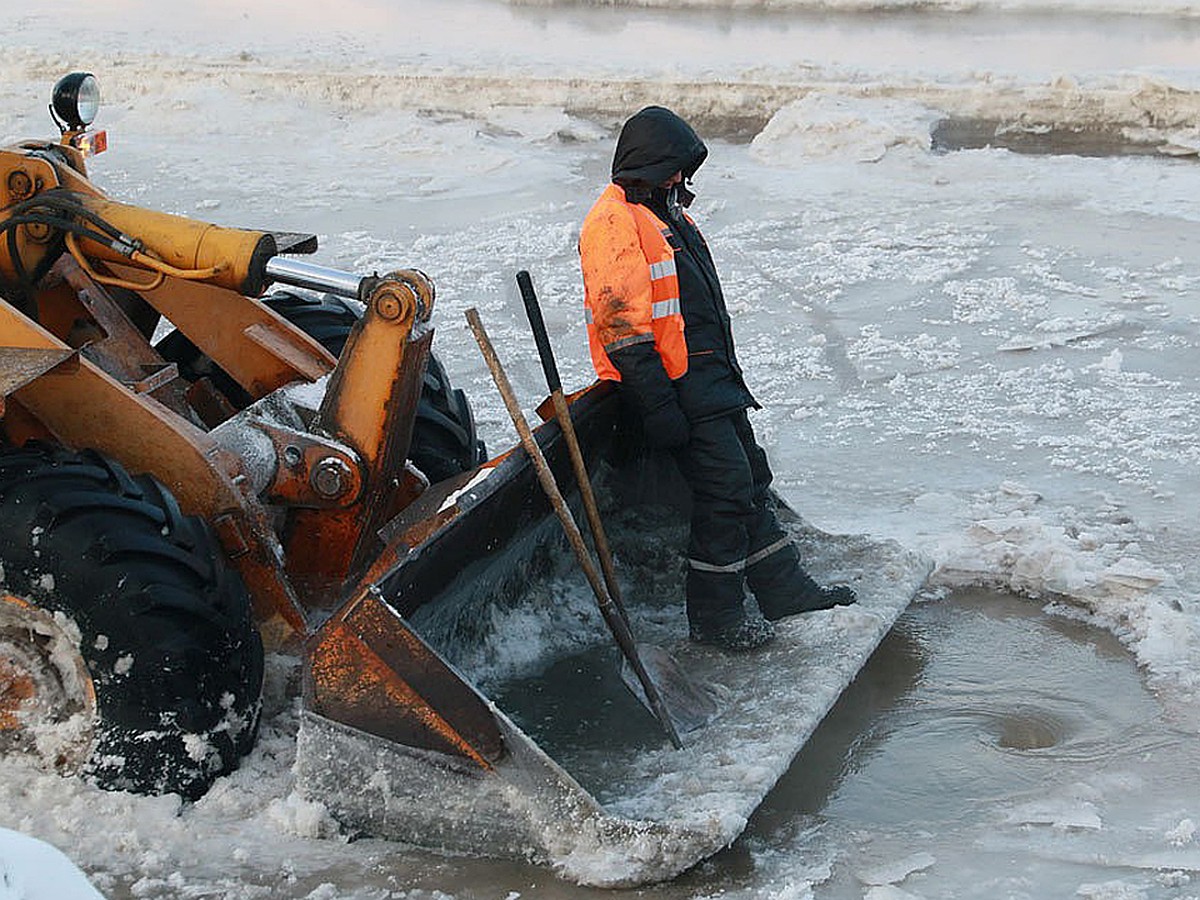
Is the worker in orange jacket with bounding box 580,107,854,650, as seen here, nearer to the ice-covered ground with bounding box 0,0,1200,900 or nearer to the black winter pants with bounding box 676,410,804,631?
the black winter pants with bounding box 676,410,804,631

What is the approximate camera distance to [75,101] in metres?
5.46

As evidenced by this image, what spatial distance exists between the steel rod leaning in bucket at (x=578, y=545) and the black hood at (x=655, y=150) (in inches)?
28.3

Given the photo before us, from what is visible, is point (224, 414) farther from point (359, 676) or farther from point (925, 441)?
point (925, 441)

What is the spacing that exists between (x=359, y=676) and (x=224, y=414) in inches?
61.9

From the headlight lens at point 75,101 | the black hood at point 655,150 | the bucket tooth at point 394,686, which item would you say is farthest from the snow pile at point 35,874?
the headlight lens at point 75,101

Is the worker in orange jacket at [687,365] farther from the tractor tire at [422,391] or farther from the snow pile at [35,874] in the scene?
the snow pile at [35,874]

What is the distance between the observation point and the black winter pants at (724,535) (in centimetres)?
500

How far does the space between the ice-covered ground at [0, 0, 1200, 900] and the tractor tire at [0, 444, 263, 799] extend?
108mm

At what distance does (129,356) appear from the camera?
507cm

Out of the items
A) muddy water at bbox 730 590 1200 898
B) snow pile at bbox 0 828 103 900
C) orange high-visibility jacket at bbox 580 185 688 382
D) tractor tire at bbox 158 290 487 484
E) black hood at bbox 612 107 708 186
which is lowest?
muddy water at bbox 730 590 1200 898

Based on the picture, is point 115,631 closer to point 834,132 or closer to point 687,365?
point 687,365

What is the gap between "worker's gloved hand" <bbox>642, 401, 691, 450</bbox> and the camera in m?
4.88

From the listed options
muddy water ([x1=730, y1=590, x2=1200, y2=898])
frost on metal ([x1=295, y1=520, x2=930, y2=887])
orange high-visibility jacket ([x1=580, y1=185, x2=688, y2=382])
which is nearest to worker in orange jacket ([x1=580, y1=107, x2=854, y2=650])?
orange high-visibility jacket ([x1=580, y1=185, x2=688, y2=382])

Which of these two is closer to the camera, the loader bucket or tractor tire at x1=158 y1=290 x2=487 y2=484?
the loader bucket
